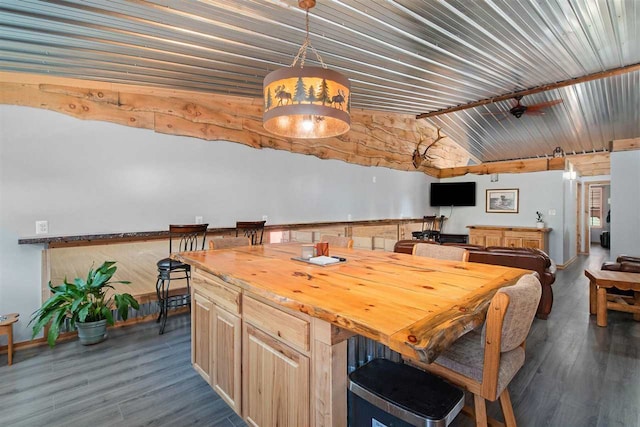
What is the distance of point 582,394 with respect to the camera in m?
2.06

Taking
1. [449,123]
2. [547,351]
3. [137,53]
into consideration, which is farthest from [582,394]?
[449,123]

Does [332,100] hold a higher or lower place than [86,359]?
higher

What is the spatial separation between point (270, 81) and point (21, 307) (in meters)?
3.29

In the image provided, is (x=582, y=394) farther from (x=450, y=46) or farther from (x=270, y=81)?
(x=450, y=46)

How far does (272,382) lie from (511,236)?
709 cm

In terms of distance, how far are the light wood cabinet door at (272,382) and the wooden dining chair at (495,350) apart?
26.1 inches

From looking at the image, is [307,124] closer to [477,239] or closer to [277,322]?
[277,322]

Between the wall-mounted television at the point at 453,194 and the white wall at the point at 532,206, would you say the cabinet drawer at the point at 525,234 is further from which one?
the wall-mounted television at the point at 453,194

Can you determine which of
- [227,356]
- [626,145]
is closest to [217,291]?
[227,356]

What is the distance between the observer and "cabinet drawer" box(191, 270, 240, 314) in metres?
1.69

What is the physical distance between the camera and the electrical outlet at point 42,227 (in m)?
2.97

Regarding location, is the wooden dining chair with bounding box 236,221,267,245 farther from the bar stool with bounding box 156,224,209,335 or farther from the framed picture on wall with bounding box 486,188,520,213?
the framed picture on wall with bounding box 486,188,520,213

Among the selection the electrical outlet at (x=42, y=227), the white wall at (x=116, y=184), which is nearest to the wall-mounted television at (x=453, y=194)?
the white wall at (x=116, y=184)

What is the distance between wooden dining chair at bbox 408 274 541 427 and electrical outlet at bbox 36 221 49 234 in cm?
371
